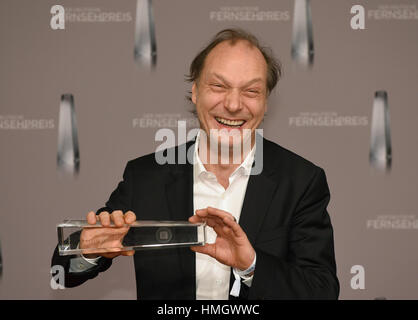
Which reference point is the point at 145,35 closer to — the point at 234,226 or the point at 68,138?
the point at 68,138

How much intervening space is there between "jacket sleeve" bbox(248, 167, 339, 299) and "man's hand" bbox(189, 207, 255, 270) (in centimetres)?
5

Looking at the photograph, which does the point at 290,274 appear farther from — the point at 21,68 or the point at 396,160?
the point at 21,68

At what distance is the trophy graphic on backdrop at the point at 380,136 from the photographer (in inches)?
83.7

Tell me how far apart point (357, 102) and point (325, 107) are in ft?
0.55

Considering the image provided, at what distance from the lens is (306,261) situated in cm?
135

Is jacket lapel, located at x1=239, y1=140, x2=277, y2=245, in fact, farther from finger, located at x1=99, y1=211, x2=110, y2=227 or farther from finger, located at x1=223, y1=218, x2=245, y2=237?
finger, located at x1=99, y1=211, x2=110, y2=227

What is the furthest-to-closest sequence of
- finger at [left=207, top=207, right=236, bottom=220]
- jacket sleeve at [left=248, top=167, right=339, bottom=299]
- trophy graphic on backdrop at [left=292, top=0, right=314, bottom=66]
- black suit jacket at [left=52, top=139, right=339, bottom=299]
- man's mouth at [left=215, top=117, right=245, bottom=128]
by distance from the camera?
trophy graphic on backdrop at [left=292, top=0, right=314, bottom=66], man's mouth at [left=215, top=117, right=245, bottom=128], black suit jacket at [left=52, top=139, right=339, bottom=299], jacket sleeve at [left=248, top=167, right=339, bottom=299], finger at [left=207, top=207, right=236, bottom=220]

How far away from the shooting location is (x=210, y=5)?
2117 mm

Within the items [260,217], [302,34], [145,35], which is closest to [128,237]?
[260,217]

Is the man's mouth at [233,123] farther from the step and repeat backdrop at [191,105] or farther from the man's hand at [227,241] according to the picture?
the step and repeat backdrop at [191,105]

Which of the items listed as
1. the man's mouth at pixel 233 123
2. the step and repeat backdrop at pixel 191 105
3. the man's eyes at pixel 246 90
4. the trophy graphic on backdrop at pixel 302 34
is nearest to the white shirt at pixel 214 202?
the man's mouth at pixel 233 123

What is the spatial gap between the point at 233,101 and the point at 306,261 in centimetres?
59

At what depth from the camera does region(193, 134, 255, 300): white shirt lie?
143cm

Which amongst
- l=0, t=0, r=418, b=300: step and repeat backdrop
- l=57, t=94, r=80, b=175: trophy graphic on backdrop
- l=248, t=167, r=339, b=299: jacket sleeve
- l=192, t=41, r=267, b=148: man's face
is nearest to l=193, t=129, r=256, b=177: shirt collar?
l=192, t=41, r=267, b=148: man's face
